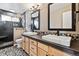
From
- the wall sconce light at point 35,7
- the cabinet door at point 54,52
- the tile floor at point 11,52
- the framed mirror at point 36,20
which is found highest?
the wall sconce light at point 35,7

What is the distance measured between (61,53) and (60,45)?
9cm

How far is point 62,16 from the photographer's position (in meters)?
1.35

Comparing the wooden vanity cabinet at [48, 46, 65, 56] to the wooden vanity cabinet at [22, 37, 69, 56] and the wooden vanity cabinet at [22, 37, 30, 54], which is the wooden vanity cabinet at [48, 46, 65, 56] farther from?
the wooden vanity cabinet at [22, 37, 30, 54]

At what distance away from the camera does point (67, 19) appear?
1.33 m

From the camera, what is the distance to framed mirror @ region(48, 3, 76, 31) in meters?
1.32

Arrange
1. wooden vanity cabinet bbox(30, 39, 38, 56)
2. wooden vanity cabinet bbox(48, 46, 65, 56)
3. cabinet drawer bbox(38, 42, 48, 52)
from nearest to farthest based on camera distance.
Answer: wooden vanity cabinet bbox(48, 46, 65, 56), cabinet drawer bbox(38, 42, 48, 52), wooden vanity cabinet bbox(30, 39, 38, 56)

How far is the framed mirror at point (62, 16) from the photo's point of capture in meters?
1.32

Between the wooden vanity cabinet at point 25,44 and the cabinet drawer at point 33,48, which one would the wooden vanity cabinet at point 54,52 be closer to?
the cabinet drawer at point 33,48

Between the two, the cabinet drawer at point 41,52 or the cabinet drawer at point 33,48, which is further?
the cabinet drawer at point 33,48

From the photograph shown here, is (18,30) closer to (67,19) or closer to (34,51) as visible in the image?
(34,51)

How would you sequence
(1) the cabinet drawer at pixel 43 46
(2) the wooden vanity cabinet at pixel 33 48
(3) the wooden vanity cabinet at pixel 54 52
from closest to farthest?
(3) the wooden vanity cabinet at pixel 54 52, (1) the cabinet drawer at pixel 43 46, (2) the wooden vanity cabinet at pixel 33 48

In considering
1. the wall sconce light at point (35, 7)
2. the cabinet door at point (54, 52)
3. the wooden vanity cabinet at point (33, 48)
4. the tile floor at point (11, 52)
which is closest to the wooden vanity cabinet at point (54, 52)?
the cabinet door at point (54, 52)

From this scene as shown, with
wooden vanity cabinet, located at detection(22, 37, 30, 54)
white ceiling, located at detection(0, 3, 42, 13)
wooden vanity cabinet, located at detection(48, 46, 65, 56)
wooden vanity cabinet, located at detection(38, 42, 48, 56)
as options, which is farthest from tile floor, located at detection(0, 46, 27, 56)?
white ceiling, located at detection(0, 3, 42, 13)

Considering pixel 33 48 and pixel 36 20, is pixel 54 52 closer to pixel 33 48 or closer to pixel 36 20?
pixel 33 48
